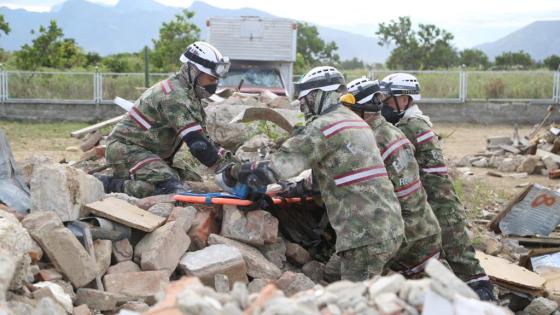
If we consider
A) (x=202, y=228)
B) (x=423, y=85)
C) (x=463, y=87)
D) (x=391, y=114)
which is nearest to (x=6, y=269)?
(x=202, y=228)

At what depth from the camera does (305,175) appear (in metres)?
6.23

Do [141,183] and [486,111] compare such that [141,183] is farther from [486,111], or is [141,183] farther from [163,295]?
[486,111]

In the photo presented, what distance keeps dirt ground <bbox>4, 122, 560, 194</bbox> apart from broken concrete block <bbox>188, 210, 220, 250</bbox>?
5585 millimetres

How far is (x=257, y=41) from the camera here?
17188 mm

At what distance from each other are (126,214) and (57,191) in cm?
53

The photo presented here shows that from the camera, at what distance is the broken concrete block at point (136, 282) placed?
4.88m

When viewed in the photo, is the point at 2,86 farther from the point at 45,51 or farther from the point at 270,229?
the point at 270,229

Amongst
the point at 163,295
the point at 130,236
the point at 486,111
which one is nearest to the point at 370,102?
the point at 130,236

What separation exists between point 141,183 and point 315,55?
3892cm

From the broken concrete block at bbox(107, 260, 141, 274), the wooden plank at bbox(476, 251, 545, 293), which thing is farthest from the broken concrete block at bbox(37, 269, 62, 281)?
the wooden plank at bbox(476, 251, 545, 293)

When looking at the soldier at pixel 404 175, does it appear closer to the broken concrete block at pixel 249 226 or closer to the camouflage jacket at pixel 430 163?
the camouflage jacket at pixel 430 163

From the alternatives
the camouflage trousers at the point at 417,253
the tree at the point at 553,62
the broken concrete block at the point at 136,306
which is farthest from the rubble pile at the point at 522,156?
the tree at the point at 553,62

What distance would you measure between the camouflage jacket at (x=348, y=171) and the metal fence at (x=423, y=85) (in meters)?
16.9

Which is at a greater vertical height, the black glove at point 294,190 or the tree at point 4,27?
the tree at point 4,27
